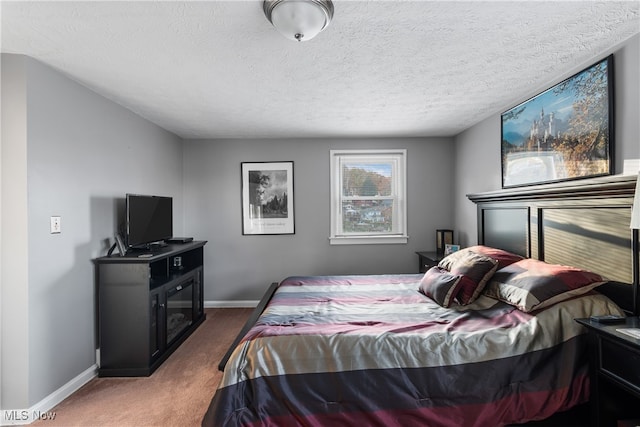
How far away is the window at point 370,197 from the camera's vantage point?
13.8ft

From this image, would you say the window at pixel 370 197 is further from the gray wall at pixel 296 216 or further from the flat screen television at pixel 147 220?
the flat screen television at pixel 147 220

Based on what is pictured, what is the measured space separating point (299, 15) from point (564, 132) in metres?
2.12

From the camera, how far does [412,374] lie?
1.57 meters

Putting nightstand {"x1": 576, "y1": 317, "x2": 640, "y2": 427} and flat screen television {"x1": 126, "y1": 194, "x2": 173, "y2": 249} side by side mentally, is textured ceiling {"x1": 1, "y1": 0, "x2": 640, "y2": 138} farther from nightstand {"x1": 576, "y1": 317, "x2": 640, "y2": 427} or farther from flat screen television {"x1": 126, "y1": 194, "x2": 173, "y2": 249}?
nightstand {"x1": 576, "y1": 317, "x2": 640, "y2": 427}

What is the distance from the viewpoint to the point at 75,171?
2365mm

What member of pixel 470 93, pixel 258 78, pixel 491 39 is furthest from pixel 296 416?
pixel 470 93

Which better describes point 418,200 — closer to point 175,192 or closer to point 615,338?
point 615,338

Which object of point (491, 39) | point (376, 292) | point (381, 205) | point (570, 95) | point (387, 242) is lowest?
point (376, 292)

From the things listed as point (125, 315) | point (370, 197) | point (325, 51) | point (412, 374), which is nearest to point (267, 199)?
point (370, 197)

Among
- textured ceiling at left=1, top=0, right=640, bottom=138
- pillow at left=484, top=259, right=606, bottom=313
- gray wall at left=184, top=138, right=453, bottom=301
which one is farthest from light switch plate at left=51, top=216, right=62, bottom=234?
pillow at left=484, top=259, right=606, bottom=313

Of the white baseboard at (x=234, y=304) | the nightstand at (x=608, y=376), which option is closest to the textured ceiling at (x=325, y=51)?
the nightstand at (x=608, y=376)

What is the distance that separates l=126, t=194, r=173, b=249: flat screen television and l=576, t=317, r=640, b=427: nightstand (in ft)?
10.9

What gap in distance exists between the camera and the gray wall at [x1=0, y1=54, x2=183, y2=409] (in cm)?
199

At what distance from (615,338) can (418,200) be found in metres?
2.94
